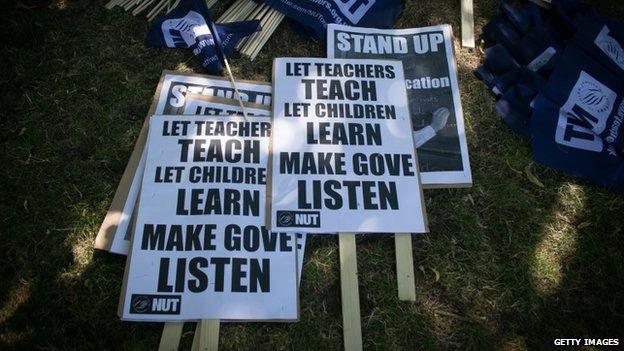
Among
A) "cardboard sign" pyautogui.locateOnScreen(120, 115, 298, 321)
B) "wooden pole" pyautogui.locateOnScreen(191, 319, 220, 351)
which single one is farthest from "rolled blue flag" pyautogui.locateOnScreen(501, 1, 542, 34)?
"wooden pole" pyautogui.locateOnScreen(191, 319, 220, 351)

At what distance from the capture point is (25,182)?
71.3 inches

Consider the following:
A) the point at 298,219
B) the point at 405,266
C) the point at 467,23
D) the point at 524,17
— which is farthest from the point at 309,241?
the point at 524,17

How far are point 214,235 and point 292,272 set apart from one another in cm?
32

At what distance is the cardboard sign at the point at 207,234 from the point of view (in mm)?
1564

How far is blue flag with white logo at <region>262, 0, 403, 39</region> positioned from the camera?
2.12 metres

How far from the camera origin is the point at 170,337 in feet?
5.08

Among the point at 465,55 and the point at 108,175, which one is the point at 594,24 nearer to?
the point at 465,55

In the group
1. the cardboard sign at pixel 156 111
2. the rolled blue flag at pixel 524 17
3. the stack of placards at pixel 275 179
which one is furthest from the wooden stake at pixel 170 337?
the rolled blue flag at pixel 524 17

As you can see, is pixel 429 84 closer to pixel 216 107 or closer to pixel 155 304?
pixel 216 107

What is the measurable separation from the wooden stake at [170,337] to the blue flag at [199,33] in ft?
3.63

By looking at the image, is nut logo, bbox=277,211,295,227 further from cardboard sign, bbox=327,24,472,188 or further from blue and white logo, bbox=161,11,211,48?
blue and white logo, bbox=161,11,211,48

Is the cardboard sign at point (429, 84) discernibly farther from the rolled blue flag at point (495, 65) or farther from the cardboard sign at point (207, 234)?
the cardboard sign at point (207, 234)

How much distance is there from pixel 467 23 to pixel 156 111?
1580mm

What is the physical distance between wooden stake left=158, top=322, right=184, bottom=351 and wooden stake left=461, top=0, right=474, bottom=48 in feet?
5.98
